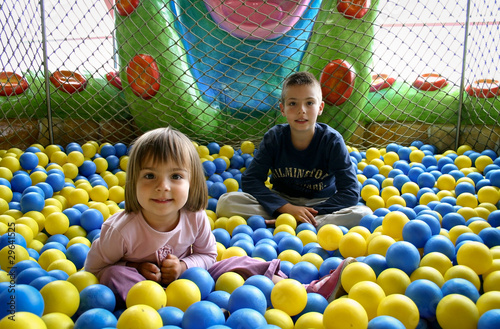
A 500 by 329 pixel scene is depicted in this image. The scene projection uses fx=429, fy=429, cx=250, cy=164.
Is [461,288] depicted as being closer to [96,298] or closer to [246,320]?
[246,320]

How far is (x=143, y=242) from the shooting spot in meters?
0.94

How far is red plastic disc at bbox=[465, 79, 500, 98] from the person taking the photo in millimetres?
2043

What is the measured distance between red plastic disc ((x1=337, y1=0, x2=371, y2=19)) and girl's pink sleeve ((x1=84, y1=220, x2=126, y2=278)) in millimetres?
1551

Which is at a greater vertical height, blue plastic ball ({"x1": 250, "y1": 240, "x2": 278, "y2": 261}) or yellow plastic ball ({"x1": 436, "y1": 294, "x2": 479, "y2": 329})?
blue plastic ball ({"x1": 250, "y1": 240, "x2": 278, "y2": 261})

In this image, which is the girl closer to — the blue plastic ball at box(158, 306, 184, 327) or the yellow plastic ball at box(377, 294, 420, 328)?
the blue plastic ball at box(158, 306, 184, 327)

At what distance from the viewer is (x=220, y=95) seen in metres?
2.22

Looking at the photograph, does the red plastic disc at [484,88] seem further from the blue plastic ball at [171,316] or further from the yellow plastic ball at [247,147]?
the blue plastic ball at [171,316]

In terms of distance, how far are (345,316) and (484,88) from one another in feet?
5.93

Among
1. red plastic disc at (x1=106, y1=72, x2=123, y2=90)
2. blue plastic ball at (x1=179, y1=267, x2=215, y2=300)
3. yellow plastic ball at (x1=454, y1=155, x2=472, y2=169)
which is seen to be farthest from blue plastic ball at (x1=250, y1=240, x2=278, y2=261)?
red plastic disc at (x1=106, y1=72, x2=123, y2=90)

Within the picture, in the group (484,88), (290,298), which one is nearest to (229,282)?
(290,298)

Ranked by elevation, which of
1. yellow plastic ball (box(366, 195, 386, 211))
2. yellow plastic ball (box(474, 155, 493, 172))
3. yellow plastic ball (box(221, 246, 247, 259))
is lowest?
yellow plastic ball (box(221, 246, 247, 259))

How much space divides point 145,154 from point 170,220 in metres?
0.18

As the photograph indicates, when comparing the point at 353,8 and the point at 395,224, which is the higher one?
the point at 353,8

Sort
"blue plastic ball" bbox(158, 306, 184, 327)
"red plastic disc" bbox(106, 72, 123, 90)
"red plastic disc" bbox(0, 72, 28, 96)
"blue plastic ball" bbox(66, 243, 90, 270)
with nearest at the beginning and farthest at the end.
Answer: "blue plastic ball" bbox(158, 306, 184, 327) < "blue plastic ball" bbox(66, 243, 90, 270) < "red plastic disc" bbox(0, 72, 28, 96) < "red plastic disc" bbox(106, 72, 123, 90)
